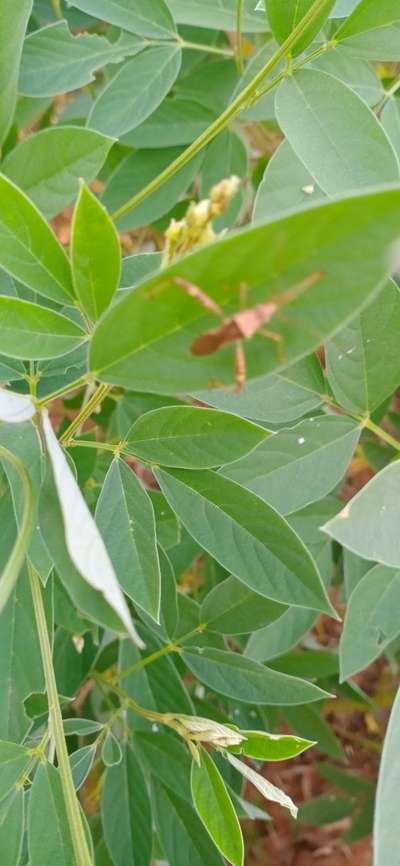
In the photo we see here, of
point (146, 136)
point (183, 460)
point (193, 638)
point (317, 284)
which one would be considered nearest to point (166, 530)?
point (193, 638)

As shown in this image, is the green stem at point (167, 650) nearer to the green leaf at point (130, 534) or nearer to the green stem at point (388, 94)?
the green leaf at point (130, 534)

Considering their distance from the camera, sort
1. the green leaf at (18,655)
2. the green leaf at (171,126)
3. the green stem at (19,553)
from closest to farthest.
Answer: the green stem at (19,553)
the green leaf at (18,655)
the green leaf at (171,126)

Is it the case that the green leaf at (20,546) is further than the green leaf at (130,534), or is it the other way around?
the green leaf at (130,534)

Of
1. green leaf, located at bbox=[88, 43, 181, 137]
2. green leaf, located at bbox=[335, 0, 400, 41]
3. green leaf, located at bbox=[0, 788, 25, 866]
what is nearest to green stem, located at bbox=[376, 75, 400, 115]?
green leaf, located at bbox=[335, 0, 400, 41]

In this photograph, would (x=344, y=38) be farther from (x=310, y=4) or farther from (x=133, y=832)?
(x=133, y=832)

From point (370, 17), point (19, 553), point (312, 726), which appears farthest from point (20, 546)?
point (312, 726)

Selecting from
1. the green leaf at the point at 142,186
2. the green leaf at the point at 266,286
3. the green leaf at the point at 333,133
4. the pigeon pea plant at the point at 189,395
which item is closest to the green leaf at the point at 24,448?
the pigeon pea plant at the point at 189,395
